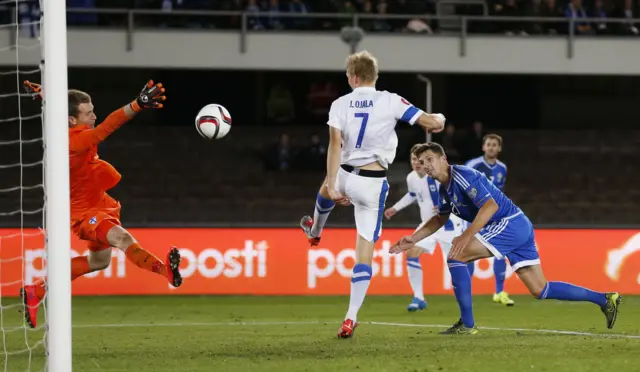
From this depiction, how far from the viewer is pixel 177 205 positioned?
22422mm

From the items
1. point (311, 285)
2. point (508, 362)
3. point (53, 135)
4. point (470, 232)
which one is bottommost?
point (311, 285)

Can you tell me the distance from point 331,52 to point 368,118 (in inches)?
588

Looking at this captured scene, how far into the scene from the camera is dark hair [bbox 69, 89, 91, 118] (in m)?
9.06

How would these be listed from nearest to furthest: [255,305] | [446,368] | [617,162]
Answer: [446,368] < [255,305] < [617,162]

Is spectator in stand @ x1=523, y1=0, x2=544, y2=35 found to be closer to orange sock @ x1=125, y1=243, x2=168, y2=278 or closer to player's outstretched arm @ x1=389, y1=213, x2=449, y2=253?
player's outstretched arm @ x1=389, y1=213, x2=449, y2=253

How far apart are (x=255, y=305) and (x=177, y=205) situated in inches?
325

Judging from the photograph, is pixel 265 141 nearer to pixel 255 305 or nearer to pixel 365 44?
pixel 365 44

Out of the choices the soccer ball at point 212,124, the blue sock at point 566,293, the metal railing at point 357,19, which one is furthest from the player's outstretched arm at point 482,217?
the metal railing at point 357,19

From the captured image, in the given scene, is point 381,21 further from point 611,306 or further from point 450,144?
point 611,306

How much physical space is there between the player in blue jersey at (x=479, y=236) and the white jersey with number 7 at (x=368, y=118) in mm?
332

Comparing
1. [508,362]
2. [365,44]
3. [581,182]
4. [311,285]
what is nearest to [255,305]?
[311,285]

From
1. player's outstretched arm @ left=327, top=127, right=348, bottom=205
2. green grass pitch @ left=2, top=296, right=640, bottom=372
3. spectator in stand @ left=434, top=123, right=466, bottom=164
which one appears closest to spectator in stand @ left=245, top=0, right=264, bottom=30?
spectator in stand @ left=434, top=123, right=466, bottom=164

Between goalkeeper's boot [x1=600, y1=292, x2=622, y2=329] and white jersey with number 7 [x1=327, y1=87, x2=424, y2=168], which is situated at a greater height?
white jersey with number 7 [x1=327, y1=87, x2=424, y2=168]

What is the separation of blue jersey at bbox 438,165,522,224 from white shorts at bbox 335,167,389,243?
20.5 inches
